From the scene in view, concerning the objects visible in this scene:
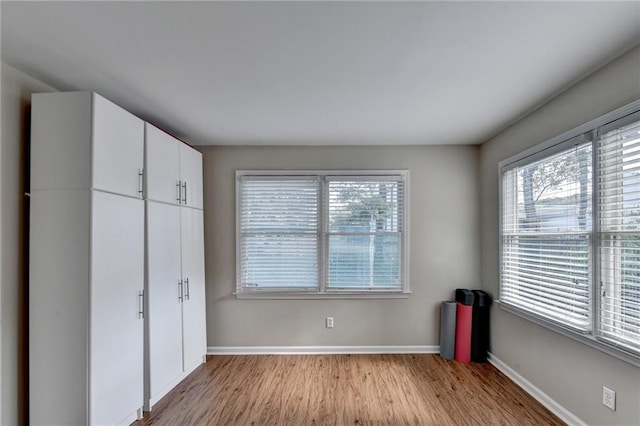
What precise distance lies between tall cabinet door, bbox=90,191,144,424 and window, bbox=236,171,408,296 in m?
1.41

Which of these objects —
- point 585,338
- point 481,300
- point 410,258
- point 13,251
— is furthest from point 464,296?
point 13,251

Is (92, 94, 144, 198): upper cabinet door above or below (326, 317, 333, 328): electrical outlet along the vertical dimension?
above

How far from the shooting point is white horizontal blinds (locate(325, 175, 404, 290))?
12.1 feet

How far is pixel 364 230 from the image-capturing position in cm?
370

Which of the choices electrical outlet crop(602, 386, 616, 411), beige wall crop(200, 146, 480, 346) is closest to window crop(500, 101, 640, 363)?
electrical outlet crop(602, 386, 616, 411)

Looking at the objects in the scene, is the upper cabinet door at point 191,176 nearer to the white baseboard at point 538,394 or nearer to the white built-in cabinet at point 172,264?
the white built-in cabinet at point 172,264

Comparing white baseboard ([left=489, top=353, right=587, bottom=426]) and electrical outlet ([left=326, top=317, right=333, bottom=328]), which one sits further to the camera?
electrical outlet ([left=326, top=317, right=333, bottom=328])

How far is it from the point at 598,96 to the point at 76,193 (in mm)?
3499

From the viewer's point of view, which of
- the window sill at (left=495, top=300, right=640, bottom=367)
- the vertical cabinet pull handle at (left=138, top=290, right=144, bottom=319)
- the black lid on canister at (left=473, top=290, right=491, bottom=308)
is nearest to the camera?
the window sill at (left=495, top=300, right=640, bottom=367)

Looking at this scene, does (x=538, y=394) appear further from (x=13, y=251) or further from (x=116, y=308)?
(x=13, y=251)

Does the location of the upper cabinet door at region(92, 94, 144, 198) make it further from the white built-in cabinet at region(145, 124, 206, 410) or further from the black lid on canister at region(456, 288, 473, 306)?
the black lid on canister at region(456, 288, 473, 306)

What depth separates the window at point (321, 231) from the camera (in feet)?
12.1

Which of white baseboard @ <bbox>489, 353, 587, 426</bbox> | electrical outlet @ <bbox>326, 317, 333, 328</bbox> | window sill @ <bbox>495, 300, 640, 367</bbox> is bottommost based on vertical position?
white baseboard @ <bbox>489, 353, 587, 426</bbox>

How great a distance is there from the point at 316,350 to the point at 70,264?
266 cm
